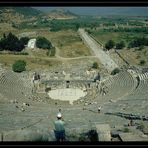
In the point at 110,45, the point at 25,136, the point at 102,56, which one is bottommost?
the point at 102,56

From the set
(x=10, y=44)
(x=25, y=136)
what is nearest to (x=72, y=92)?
(x=10, y=44)

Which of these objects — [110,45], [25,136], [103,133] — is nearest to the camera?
[25,136]

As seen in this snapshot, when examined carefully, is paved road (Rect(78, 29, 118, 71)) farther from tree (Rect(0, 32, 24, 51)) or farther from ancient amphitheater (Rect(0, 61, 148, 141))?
tree (Rect(0, 32, 24, 51))

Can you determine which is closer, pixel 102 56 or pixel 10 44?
pixel 102 56

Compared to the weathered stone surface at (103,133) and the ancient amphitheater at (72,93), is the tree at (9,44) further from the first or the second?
the weathered stone surface at (103,133)

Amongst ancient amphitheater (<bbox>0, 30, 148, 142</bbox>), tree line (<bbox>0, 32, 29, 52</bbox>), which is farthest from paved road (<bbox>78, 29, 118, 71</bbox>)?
tree line (<bbox>0, 32, 29, 52</bbox>)

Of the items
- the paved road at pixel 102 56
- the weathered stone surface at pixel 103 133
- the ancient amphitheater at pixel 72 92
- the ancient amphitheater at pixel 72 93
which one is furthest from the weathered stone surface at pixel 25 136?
the paved road at pixel 102 56

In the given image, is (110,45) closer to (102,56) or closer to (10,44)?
(102,56)

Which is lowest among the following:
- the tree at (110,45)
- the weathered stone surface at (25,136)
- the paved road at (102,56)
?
the paved road at (102,56)

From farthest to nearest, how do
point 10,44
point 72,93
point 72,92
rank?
1. point 10,44
2. point 72,92
3. point 72,93

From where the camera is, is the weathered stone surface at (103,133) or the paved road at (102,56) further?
the paved road at (102,56)
